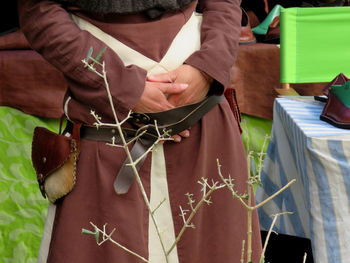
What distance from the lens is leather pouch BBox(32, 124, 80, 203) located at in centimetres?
136

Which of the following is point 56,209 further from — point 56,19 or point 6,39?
point 6,39

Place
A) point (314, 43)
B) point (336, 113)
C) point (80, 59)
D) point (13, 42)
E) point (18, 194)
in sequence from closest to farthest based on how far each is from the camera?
point (80, 59) < point (336, 113) < point (314, 43) < point (18, 194) < point (13, 42)

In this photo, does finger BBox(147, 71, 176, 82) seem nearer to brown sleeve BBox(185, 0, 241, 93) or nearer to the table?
brown sleeve BBox(185, 0, 241, 93)

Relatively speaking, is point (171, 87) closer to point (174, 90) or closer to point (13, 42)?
point (174, 90)

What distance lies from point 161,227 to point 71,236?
0.20 m

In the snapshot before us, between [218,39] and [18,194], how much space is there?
1.51 m

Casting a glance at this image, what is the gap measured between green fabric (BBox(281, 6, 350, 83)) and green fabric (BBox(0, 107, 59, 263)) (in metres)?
1.14

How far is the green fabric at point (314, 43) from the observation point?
2.43m

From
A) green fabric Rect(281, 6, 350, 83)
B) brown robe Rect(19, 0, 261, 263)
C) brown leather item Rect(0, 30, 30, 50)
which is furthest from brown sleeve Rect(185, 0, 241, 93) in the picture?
brown leather item Rect(0, 30, 30, 50)

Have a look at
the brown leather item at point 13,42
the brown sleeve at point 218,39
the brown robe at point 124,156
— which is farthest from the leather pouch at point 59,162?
the brown leather item at point 13,42

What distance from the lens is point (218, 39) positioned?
4.66ft

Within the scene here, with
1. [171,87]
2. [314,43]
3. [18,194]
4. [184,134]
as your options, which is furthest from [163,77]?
[18,194]

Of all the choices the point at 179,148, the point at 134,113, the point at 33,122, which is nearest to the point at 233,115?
the point at 179,148

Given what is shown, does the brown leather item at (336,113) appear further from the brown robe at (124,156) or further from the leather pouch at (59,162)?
the leather pouch at (59,162)
